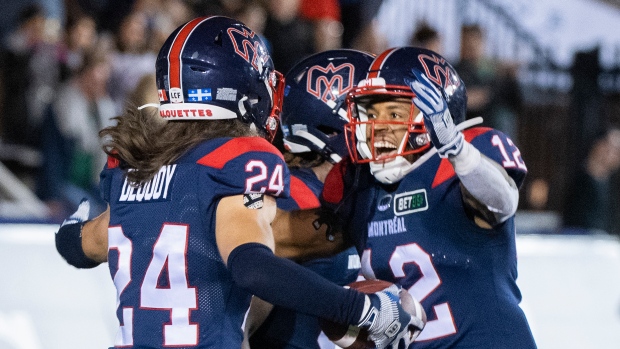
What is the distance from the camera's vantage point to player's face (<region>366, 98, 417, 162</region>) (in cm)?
332

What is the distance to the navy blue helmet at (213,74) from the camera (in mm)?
2926

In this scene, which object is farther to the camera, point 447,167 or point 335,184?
point 335,184

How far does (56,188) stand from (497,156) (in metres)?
4.98

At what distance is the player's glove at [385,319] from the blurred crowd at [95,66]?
14.3 ft

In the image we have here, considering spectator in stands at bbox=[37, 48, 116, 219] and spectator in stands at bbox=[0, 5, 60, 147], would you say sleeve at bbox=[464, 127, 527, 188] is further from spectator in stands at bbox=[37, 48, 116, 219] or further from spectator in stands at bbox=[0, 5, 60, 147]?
spectator in stands at bbox=[0, 5, 60, 147]

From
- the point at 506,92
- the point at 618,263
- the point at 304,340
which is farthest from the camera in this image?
the point at 506,92

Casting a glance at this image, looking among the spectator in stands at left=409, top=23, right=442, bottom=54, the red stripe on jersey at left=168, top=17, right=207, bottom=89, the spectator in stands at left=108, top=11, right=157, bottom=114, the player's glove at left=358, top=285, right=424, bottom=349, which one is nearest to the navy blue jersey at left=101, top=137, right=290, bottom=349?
the red stripe on jersey at left=168, top=17, right=207, bottom=89

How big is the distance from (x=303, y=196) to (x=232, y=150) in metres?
0.85

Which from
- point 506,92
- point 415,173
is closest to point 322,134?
point 415,173

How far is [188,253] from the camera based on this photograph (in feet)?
8.85

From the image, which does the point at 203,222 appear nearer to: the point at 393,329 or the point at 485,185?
the point at 393,329

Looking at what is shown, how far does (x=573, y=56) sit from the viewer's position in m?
9.18

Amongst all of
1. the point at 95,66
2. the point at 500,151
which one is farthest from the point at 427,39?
the point at 500,151

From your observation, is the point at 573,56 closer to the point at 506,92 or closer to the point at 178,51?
the point at 506,92
